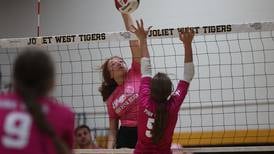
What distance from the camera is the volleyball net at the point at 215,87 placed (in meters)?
6.46

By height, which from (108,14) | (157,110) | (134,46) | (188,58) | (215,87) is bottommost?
(157,110)

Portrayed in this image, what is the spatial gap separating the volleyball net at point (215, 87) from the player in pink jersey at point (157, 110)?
285 centimetres

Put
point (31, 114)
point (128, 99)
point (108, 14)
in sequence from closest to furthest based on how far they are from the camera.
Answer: point (31, 114) < point (128, 99) < point (108, 14)

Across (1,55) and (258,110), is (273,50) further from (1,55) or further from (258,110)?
(1,55)

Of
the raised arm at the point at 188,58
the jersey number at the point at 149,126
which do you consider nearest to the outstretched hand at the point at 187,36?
the raised arm at the point at 188,58

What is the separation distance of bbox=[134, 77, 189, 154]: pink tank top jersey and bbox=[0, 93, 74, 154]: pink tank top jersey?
1569mm

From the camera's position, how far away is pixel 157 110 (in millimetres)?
3318

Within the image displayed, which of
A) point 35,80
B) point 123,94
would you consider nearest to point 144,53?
point 123,94

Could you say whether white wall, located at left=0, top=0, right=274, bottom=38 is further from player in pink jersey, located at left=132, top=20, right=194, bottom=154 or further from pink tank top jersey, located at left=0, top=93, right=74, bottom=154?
pink tank top jersey, located at left=0, top=93, right=74, bottom=154

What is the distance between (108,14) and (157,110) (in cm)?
417

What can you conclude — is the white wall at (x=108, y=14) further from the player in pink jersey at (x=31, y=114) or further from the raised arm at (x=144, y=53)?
the player in pink jersey at (x=31, y=114)

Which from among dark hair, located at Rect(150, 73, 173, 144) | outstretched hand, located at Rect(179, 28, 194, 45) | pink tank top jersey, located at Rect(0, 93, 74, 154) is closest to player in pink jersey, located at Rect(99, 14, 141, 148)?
outstretched hand, located at Rect(179, 28, 194, 45)

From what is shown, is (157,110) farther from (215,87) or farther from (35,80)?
(215,87)

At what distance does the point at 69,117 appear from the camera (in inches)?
73.4
